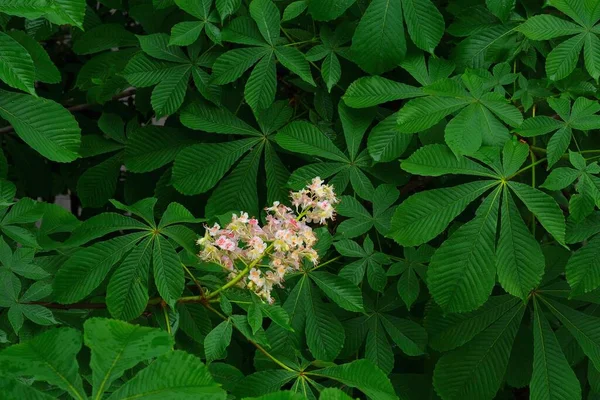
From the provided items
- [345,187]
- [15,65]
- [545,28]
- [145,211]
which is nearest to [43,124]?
[15,65]

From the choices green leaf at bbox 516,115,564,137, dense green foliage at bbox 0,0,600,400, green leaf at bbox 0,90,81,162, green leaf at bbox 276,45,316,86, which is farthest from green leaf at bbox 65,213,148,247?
green leaf at bbox 516,115,564,137

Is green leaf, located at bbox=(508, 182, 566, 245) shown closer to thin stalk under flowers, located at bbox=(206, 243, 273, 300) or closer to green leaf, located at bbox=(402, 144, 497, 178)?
green leaf, located at bbox=(402, 144, 497, 178)

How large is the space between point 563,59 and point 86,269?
936 mm

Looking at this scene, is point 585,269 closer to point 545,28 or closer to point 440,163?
point 440,163

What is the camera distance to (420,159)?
133 centimetres

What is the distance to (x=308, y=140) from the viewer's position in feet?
4.85

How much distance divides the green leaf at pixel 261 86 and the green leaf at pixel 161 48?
158mm

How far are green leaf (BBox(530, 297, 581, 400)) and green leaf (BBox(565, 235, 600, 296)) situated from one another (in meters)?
0.13

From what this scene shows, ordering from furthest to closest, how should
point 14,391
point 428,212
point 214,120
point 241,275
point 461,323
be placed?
point 214,120 → point 461,323 → point 428,212 → point 241,275 → point 14,391

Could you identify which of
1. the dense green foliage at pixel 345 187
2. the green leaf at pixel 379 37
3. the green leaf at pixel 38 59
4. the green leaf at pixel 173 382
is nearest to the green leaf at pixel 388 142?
the dense green foliage at pixel 345 187

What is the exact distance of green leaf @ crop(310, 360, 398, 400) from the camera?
107 centimetres

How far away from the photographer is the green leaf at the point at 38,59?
143 cm

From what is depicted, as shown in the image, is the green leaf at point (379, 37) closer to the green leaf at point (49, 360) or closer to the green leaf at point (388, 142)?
the green leaf at point (388, 142)

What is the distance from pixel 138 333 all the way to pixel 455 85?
0.87 meters
